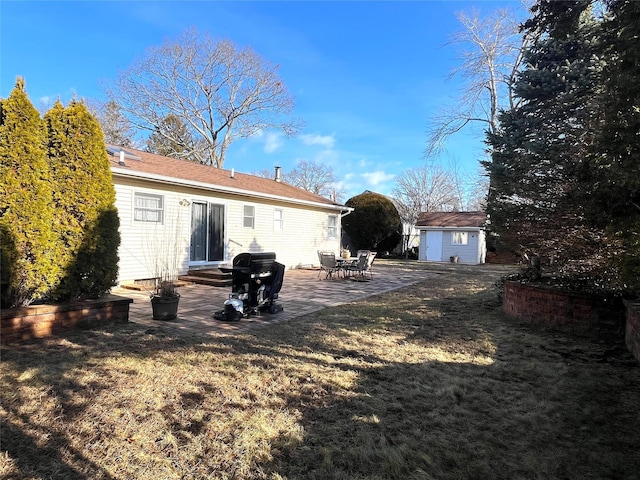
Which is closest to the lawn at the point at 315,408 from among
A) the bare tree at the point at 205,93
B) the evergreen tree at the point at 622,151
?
the evergreen tree at the point at 622,151

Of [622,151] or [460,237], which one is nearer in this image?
[622,151]

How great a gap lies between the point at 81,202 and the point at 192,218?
5.46m

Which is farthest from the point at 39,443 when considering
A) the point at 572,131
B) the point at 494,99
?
the point at 494,99

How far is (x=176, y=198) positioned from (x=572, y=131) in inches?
363

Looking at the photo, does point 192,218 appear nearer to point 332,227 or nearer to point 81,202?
point 81,202

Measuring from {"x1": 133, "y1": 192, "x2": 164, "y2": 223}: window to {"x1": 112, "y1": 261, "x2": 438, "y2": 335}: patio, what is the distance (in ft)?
6.09

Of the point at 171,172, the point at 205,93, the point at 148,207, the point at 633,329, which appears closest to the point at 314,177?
the point at 205,93

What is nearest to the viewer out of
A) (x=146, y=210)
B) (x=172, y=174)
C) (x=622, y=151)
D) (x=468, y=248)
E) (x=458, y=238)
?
(x=622, y=151)

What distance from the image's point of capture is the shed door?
2453cm

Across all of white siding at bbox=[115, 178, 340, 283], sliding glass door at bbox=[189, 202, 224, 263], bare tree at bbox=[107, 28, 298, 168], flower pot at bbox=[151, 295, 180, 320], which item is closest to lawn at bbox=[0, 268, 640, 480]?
flower pot at bbox=[151, 295, 180, 320]

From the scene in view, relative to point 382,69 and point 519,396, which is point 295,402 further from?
point 382,69

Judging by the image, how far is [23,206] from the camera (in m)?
4.32

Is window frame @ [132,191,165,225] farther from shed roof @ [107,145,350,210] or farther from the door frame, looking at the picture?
the door frame

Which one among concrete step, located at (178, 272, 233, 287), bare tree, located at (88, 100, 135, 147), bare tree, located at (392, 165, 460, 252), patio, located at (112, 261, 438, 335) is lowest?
patio, located at (112, 261, 438, 335)
